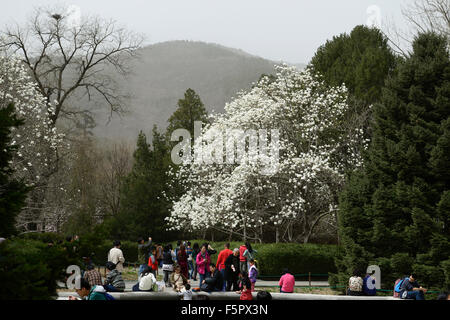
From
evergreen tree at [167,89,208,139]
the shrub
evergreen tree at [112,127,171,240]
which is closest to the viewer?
the shrub

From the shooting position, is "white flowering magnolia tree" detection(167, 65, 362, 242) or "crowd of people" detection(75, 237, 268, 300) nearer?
"crowd of people" detection(75, 237, 268, 300)

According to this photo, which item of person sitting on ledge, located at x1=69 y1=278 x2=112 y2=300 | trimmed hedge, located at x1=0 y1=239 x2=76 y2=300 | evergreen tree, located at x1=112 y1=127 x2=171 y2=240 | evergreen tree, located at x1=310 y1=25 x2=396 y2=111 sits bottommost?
person sitting on ledge, located at x1=69 y1=278 x2=112 y2=300

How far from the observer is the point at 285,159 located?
27.4 metres

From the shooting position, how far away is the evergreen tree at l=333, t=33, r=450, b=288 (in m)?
18.5

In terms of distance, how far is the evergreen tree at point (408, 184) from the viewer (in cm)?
1855

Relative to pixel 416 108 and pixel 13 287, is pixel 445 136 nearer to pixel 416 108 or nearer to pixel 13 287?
pixel 416 108

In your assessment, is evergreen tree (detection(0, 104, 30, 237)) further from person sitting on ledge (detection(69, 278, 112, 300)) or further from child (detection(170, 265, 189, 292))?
child (detection(170, 265, 189, 292))

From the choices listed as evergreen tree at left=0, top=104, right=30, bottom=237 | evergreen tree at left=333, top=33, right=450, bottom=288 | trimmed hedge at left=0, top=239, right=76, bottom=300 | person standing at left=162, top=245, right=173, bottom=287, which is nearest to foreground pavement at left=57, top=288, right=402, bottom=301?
person standing at left=162, top=245, right=173, bottom=287

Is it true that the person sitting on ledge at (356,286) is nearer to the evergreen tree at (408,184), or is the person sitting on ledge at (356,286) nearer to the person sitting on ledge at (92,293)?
the evergreen tree at (408,184)

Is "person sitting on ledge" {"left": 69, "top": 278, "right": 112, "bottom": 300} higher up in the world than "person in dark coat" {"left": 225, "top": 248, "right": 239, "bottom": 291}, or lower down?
lower down

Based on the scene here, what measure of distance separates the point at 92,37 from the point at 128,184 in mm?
10770

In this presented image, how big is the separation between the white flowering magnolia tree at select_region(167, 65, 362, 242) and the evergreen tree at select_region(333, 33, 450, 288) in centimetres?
541

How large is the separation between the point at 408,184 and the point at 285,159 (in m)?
8.57
